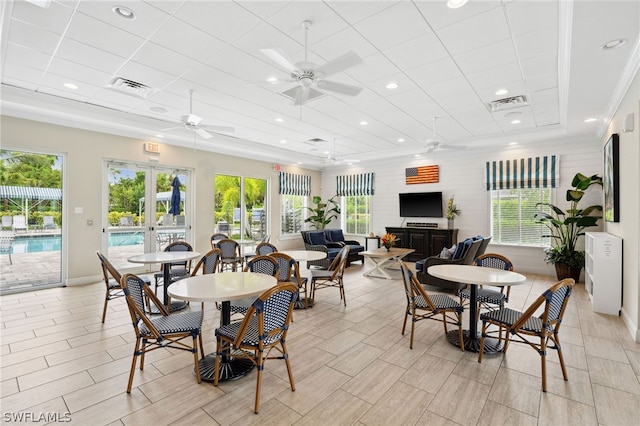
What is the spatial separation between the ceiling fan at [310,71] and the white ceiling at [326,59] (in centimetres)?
33

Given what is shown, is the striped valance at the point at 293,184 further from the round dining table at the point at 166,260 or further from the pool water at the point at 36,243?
the pool water at the point at 36,243

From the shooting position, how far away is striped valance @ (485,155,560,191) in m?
6.80

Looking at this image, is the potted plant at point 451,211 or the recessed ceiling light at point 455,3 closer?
the recessed ceiling light at point 455,3

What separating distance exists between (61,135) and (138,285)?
184 inches

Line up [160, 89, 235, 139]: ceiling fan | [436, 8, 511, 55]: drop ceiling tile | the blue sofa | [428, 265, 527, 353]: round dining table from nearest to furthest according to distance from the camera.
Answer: [436, 8, 511, 55]: drop ceiling tile, [428, 265, 527, 353]: round dining table, [160, 89, 235, 139]: ceiling fan, the blue sofa

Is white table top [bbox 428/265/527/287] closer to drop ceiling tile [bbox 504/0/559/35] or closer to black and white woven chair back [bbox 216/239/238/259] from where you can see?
drop ceiling tile [bbox 504/0/559/35]

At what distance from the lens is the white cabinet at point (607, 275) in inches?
167

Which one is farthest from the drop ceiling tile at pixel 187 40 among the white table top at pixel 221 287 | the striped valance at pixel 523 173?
the striped valance at pixel 523 173

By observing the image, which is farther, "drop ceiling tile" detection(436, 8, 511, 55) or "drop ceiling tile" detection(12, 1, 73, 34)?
"drop ceiling tile" detection(436, 8, 511, 55)

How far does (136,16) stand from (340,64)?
1.89m

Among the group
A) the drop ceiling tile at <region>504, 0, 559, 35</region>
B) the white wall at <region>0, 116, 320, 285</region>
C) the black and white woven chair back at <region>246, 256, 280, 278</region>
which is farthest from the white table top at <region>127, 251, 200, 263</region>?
the drop ceiling tile at <region>504, 0, 559, 35</region>

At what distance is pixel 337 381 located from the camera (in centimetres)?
264

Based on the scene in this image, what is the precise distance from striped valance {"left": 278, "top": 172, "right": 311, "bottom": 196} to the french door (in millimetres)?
2920

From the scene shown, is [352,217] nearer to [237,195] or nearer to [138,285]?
[237,195]
